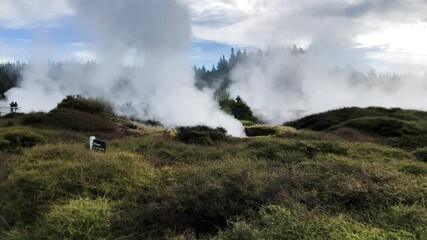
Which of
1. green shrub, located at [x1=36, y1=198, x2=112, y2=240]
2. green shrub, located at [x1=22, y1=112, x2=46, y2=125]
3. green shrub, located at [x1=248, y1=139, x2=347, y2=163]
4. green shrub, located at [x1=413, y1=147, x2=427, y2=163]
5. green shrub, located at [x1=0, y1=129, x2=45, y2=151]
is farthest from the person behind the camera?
green shrub, located at [x1=22, y1=112, x2=46, y2=125]

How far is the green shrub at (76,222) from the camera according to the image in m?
5.89

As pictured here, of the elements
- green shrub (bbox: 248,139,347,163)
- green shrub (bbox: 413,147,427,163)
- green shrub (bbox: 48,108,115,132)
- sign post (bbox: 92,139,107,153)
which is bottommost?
green shrub (bbox: 413,147,427,163)

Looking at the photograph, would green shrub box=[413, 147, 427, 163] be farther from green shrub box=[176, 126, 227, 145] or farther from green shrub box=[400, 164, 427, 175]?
green shrub box=[176, 126, 227, 145]

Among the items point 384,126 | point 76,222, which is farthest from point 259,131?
point 76,222

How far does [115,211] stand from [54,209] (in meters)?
0.80

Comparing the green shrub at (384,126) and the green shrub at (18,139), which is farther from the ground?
the green shrub at (18,139)

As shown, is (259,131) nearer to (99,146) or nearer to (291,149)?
(291,149)

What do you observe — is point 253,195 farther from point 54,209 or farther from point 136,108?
point 136,108

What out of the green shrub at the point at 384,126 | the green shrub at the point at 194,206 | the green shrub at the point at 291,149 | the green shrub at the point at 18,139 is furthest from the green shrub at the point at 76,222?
the green shrub at the point at 384,126

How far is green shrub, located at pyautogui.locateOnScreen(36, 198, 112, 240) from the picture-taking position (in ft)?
19.3

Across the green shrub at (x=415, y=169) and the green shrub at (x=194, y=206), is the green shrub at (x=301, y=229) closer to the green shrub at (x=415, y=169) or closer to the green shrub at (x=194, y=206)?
the green shrub at (x=194, y=206)

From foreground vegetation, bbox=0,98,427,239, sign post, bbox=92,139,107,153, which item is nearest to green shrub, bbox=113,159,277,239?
foreground vegetation, bbox=0,98,427,239

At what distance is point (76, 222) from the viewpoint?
6043mm

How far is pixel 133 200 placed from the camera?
7141 millimetres
